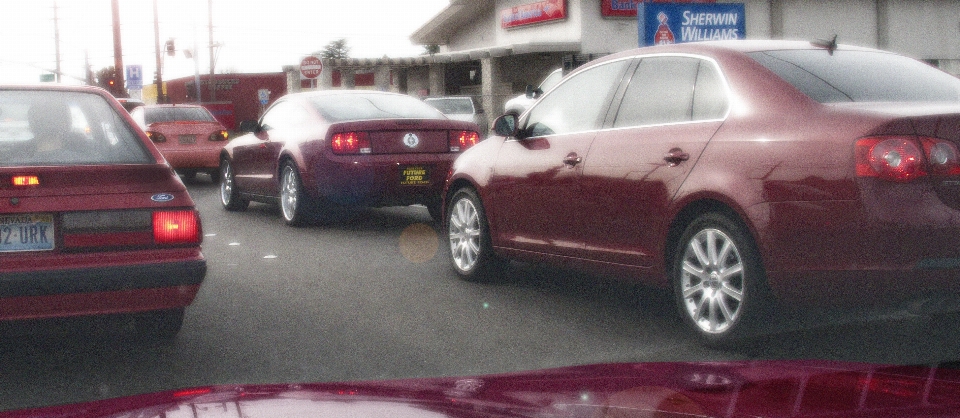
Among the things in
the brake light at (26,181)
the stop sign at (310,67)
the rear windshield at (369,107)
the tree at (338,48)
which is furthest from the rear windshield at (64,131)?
the tree at (338,48)

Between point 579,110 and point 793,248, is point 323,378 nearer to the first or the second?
point 793,248

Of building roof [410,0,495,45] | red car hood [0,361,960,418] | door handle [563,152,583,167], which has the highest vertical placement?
building roof [410,0,495,45]

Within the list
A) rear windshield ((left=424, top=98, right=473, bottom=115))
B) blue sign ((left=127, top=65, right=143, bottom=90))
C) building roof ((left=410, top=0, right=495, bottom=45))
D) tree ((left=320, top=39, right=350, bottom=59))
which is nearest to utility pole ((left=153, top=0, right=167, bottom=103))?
blue sign ((left=127, top=65, right=143, bottom=90))

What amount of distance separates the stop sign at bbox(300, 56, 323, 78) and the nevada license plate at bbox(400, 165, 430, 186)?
16.0 meters

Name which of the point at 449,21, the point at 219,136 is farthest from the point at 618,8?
the point at 219,136

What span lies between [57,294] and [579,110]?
10.2 feet

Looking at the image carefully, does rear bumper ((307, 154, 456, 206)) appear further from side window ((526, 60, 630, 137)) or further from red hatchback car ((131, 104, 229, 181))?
red hatchback car ((131, 104, 229, 181))

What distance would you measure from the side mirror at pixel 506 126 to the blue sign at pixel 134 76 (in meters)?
34.3

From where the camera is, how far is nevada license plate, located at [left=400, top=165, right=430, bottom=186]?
1012 cm

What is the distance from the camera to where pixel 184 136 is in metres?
18.2

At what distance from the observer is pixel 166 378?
15.5ft

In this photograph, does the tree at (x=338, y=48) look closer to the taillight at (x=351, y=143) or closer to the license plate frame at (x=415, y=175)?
the taillight at (x=351, y=143)

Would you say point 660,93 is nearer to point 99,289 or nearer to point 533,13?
point 99,289

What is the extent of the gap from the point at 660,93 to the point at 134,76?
120 ft
